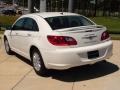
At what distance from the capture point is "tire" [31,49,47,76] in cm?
787

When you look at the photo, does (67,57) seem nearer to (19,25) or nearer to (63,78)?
(63,78)

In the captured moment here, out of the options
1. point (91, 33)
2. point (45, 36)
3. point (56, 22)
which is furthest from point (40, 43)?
point (91, 33)

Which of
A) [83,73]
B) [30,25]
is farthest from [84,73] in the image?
[30,25]

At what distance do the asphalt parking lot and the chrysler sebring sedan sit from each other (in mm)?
364

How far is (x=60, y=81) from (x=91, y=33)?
1376 millimetres

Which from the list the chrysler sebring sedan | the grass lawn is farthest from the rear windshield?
the grass lawn

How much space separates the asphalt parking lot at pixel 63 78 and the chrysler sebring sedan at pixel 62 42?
1.19 ft

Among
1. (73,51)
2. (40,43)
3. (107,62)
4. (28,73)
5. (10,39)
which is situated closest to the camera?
(73,51)

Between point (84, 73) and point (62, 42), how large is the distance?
1.33 meters

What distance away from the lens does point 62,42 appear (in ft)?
→ 24.1

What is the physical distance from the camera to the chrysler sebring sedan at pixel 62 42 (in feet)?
24.1

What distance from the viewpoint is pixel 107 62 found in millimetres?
9430

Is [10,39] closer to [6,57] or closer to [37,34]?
[6,57]

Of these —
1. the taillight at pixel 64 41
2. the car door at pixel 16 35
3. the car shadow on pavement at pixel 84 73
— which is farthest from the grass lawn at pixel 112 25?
the taillight at pixel 64 41
